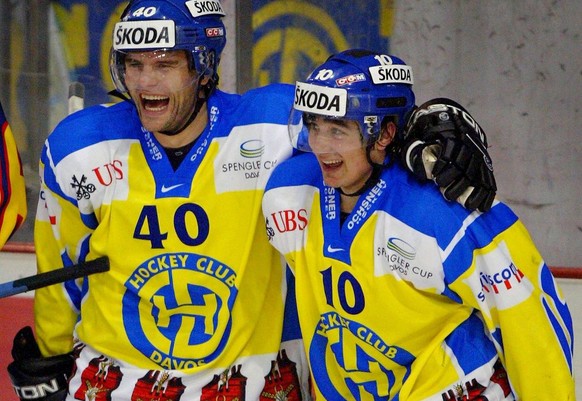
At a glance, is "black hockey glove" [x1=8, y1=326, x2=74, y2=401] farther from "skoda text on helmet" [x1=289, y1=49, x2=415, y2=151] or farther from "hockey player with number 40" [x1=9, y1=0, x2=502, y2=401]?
"skoda text on helmet" [x1=289, y1=49, x2=415, y2=151]

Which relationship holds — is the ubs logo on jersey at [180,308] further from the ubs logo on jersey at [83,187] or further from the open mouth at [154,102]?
the open mouth at [154,102]

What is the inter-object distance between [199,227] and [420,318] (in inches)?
21.5

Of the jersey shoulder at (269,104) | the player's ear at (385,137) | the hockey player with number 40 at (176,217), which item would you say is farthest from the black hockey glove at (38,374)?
the player's ear at (385,137)

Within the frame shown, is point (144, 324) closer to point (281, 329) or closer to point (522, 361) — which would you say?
point (281, 329)

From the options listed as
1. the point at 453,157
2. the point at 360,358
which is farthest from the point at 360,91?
the point at 360,358

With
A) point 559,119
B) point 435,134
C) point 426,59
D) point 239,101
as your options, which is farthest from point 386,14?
point 435,134

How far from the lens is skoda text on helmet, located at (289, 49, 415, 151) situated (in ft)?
7.22

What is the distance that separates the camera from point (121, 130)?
8.29ft

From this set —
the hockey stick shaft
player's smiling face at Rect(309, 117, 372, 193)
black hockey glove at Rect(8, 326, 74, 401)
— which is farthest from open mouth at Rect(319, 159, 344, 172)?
black hockey glove at Rect(8, 326, 74, 401)

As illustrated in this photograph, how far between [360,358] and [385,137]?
46cm

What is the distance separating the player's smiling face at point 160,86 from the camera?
2.39 meters

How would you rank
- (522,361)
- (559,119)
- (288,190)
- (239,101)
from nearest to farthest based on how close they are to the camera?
(522,361)
(288,190)
(239,101)
(559,119)

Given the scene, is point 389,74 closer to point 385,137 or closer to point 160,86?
point 385,137

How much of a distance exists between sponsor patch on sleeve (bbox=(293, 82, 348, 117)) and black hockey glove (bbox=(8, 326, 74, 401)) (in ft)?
3.06
